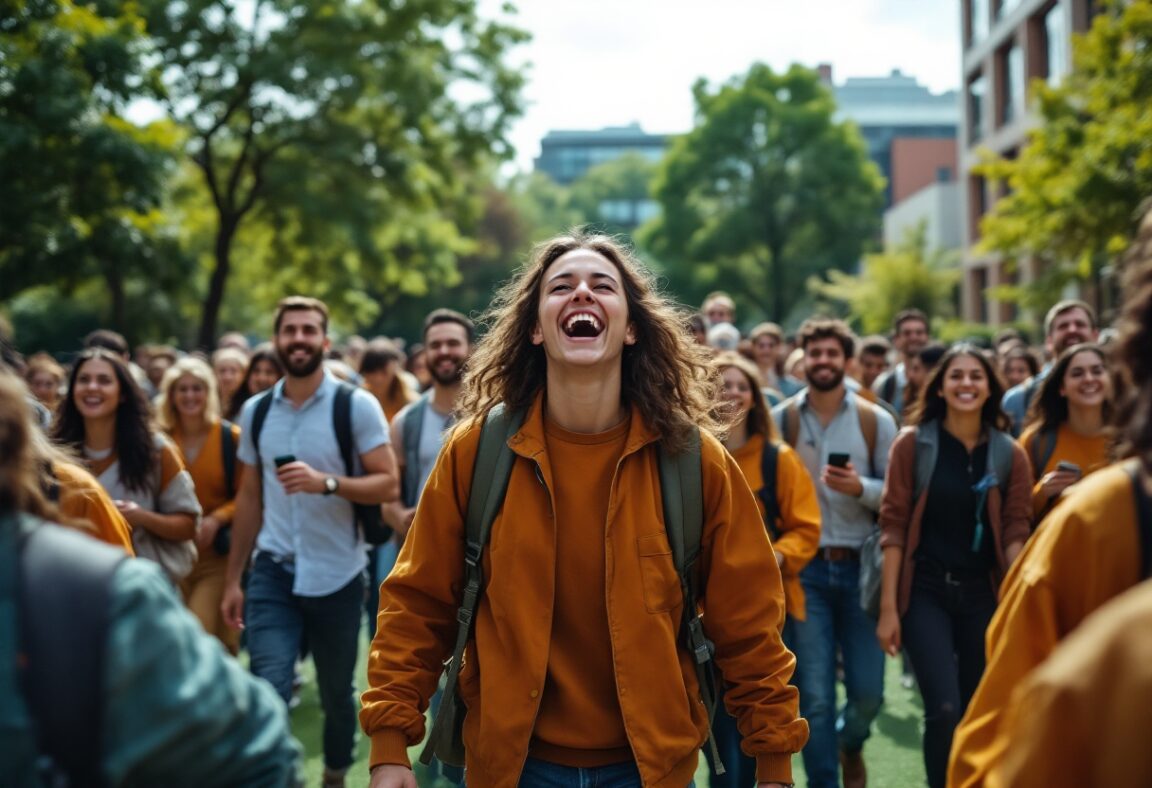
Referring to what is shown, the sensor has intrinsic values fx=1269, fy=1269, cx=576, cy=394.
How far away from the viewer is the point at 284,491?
5922 millimetres

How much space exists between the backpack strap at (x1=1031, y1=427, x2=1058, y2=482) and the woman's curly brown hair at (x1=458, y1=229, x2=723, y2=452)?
10.2 feet

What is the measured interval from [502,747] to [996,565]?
314 centimetres

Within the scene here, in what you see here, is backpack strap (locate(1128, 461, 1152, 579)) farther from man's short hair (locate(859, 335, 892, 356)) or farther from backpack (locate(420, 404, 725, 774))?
man's short hair (locate(859, 335, 892, 356))

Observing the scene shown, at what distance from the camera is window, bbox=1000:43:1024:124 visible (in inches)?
1474

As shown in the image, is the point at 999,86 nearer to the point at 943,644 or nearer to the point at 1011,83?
the point at 1011,83

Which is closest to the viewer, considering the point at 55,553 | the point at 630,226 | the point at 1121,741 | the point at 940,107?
the point at 1121,741

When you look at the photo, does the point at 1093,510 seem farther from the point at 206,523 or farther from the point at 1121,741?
the point at 206,523

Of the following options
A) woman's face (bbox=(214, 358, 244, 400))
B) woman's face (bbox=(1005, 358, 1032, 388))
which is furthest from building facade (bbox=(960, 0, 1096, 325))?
woman's face (bbox=(214, 358, 244, 400))

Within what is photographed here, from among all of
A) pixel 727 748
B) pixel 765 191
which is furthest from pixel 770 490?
pixel 765 191

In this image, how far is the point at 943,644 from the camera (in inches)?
214

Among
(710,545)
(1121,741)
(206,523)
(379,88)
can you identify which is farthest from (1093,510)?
(379,88)

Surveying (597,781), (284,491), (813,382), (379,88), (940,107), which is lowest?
(597,781)

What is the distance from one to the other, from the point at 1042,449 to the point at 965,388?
80 centimetres

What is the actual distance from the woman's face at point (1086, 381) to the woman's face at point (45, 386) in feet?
24.1
